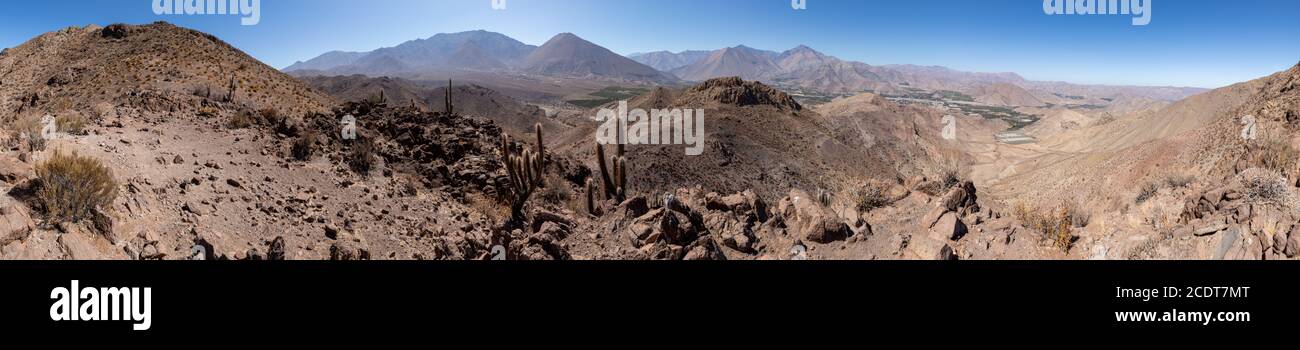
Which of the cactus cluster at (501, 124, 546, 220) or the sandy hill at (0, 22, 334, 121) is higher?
the sandy hill at (0, 22, 334, 121)

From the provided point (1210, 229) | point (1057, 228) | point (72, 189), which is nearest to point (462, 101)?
point (72, 189)

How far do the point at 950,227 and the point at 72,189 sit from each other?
1153 centimetres

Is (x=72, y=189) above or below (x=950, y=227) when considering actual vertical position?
above

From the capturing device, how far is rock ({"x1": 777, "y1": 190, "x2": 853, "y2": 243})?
9727 mm

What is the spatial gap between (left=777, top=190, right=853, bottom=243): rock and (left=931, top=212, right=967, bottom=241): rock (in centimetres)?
144

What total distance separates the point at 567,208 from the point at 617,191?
170 centimetres

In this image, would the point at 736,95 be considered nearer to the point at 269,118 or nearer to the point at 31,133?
the point at 269,118

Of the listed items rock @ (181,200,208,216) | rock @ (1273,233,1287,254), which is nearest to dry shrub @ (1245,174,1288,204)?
rock @ (1273,233,1287,254)

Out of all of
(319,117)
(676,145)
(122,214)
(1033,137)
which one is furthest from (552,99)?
(122,214)

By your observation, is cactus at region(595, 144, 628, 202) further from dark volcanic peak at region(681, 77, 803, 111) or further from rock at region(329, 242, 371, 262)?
dark volcanic peak at region(681, 77, 803, 111)

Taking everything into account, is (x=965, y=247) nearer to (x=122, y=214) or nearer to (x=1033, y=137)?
(x=122, y=214)

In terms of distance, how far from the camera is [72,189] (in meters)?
5.34

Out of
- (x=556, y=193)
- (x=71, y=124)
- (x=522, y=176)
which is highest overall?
(x=71, y=124)
